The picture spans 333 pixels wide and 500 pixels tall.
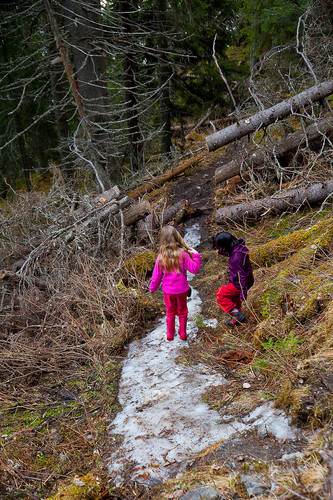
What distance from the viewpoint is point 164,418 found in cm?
322

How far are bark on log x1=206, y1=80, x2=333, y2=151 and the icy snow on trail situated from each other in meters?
4.55

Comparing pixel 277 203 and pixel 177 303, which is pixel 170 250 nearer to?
pixel 177 303

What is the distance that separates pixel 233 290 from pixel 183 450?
7.08ft

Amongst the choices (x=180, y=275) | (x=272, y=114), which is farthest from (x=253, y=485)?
(x=272, y=114)

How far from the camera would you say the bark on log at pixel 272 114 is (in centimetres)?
697

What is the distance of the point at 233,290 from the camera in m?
4.49

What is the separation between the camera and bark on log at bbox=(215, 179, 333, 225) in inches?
233

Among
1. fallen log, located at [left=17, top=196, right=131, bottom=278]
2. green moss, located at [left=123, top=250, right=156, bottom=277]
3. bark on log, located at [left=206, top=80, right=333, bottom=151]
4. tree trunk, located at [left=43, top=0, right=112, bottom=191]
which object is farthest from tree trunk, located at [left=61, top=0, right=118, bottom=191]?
bark on log, located at [left=206, top=80, right=333, bottom=151]

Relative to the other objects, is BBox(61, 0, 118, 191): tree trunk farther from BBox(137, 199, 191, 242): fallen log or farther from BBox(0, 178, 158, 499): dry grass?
BBox(0, 178, 158, 499): dry grass

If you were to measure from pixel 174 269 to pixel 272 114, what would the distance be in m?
4.44

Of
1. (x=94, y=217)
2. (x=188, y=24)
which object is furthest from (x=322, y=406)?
(x=188, y=24)

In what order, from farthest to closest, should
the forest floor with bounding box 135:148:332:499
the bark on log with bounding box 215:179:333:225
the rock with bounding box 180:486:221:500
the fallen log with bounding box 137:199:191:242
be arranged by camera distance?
the fallen log with bounding box 137:199:191:242 → the bark on log with bounding box 215:179:333:225 → the rock with bounding box 180:486:221:500 → the forest floor with bounding box 135:148:332:499

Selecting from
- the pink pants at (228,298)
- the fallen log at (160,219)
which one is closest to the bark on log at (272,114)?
the fallen log at (160,219)

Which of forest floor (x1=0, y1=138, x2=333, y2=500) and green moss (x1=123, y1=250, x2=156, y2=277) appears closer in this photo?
forest floor (x1=0, y1=138, x2=333, y2=500)
